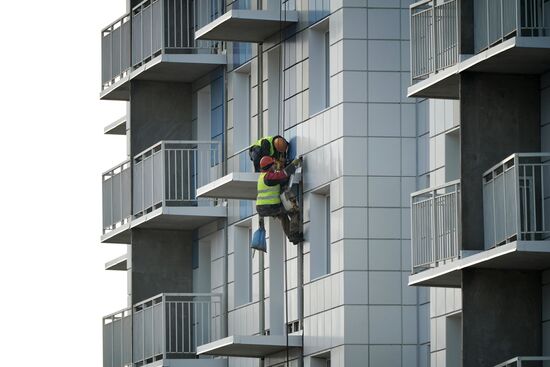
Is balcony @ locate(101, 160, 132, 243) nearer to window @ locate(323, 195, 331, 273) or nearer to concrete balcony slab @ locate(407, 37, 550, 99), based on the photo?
window @ locate(323, 195, 331, 273)

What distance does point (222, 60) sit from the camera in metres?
55.5

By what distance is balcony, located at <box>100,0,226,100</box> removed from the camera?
56531 mm

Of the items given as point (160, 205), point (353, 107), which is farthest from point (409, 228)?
point (160, 205)

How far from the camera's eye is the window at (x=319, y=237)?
48938mm

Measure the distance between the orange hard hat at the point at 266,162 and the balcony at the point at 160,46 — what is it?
5954 millimetres

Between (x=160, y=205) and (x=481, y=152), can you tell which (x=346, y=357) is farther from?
(x=160, y=205)

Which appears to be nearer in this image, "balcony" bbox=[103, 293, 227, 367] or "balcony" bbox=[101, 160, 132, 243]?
"balcony" bbox=[103, 293, 227, 367]

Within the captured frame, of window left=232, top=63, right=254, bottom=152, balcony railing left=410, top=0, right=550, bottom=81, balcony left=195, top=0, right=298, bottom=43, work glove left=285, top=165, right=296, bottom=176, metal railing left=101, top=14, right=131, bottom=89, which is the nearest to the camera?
balcony railing left=410, top=0, right=550, bottom=81

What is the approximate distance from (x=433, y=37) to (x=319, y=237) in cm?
723

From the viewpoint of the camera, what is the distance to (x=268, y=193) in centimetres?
5009

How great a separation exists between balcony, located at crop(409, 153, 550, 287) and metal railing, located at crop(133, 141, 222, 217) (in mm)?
12947

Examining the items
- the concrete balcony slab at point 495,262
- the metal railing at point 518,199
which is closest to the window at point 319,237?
the concrete balcony slab at point 495,262

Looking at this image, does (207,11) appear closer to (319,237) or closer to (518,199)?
(319,237)

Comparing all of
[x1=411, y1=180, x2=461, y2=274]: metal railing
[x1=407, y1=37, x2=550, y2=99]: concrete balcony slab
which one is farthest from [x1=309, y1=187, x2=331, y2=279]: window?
[x1=407, y1=37, x2=550, y2=99]: concrete balcony slab
